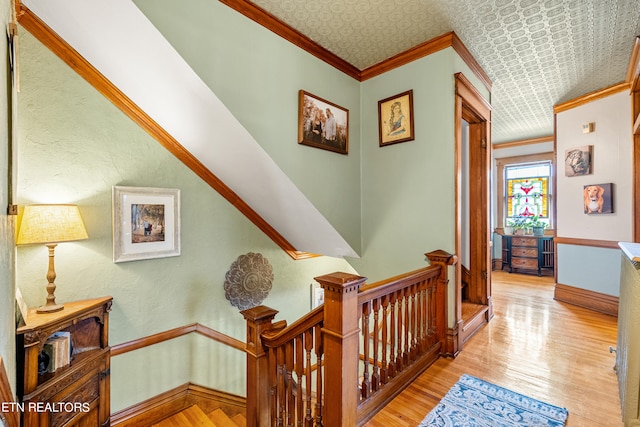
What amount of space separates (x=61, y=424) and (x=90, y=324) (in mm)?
561

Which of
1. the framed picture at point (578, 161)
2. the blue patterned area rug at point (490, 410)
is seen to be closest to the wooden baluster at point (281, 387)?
the blue patterned area rug at point (490, 410)

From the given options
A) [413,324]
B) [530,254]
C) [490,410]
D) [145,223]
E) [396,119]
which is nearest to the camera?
[490,410]

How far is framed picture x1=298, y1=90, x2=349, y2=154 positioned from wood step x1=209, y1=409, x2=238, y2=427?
8.03 ft

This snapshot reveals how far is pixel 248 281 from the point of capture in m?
2.83

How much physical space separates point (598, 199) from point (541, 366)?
9.04 ft

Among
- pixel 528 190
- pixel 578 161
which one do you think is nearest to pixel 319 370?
pixel 578 161

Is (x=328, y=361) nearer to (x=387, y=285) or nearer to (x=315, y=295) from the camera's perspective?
(x=387, y=285)

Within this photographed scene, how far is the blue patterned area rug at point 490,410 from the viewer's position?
168 cm

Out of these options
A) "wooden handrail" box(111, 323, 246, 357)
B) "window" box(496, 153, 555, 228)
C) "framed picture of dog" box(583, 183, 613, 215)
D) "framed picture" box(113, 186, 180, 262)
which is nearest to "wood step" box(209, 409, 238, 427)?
"wooden handrail" box(111, 323, 246, 357)

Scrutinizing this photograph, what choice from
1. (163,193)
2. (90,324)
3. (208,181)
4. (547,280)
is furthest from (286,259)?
(547,280)

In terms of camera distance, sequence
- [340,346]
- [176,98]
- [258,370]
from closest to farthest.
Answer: [340,346] → [258,370] → [176,98]

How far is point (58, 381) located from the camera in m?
1.64

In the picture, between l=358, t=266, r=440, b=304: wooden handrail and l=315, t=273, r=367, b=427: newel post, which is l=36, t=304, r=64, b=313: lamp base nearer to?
l=315, t=273, r=367, b=427: newel post

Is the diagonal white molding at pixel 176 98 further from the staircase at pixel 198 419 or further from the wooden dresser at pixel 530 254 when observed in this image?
the wooden dresser at pixel 530 254
